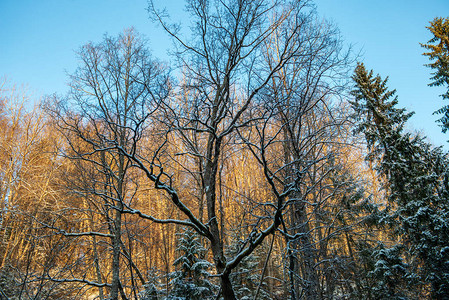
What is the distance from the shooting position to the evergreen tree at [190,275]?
6.62m

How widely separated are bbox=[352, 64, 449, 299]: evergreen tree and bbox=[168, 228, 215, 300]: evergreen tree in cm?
601

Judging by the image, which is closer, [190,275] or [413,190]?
[190,275]

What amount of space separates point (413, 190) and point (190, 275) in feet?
26.4

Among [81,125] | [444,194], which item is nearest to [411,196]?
[444,194]

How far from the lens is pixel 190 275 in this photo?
723cm

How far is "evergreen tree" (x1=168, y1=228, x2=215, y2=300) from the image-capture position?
662 cm

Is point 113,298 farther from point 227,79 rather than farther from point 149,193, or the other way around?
point 149,193

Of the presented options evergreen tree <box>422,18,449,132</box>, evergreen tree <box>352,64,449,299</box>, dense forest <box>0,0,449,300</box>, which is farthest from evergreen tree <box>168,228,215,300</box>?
evergreen tree <box>422,18,449,132</box>

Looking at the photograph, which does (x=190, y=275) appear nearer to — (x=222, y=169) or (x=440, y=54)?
(x=222, y=169)

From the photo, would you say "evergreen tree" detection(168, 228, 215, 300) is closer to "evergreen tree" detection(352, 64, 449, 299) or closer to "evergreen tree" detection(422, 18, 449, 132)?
"evergreen tree" detection(352, 64, 449, 299)

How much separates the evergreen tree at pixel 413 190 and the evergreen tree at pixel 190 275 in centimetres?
601

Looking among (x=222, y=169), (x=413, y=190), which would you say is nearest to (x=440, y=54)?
(x=413, y=190)

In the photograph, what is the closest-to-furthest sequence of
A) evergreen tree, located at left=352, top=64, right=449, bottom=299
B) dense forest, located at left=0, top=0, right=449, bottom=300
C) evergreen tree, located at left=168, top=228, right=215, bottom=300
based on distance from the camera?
dense forest, located at left=0, top=0, right=449, bottom=300, evergreen tree, located at left=168, top=228, right=215, bottom=300, evergreen tree, located at left=352, top=64, right=449, bottom=299

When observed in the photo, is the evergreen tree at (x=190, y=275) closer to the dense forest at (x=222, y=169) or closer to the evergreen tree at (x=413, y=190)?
the dense forest at (x=222, y=169)
